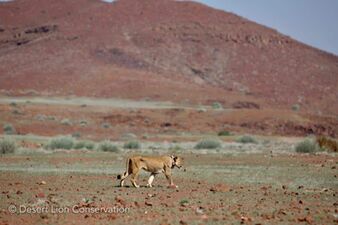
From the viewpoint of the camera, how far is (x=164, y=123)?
63.3 meters

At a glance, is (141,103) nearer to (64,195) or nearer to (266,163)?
(266,163)

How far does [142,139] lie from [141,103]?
2934cm

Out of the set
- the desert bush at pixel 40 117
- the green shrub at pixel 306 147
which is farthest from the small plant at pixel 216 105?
the green shrub at pixel 306 147

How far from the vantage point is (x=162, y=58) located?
97.3 m

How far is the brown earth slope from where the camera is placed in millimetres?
87562

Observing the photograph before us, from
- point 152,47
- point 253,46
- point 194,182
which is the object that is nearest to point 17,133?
point 194,182

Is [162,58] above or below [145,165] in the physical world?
above

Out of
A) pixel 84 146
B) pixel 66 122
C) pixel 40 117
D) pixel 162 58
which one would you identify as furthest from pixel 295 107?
pixel 84 146

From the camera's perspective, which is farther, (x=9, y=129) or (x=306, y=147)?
(x=9, y=129)

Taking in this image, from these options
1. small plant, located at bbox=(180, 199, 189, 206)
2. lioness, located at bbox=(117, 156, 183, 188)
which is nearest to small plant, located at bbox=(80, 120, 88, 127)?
lioness, located at bbox=(117, 156, 183, 188)

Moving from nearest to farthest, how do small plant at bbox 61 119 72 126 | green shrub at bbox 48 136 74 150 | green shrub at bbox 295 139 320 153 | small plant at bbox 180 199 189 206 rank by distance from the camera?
small plant at bbox 180 199 189 206
green shrub at bbox 295 139 320 153
green shrub at bbox 48 136 74 150
small plant at bbox 61 119 72 126

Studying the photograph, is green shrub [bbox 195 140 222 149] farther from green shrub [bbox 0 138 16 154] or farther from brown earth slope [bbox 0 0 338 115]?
brown earth slope [bbox 0 0 338 115]

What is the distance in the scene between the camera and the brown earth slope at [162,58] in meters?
87.6

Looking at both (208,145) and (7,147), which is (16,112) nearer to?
(208,145)
